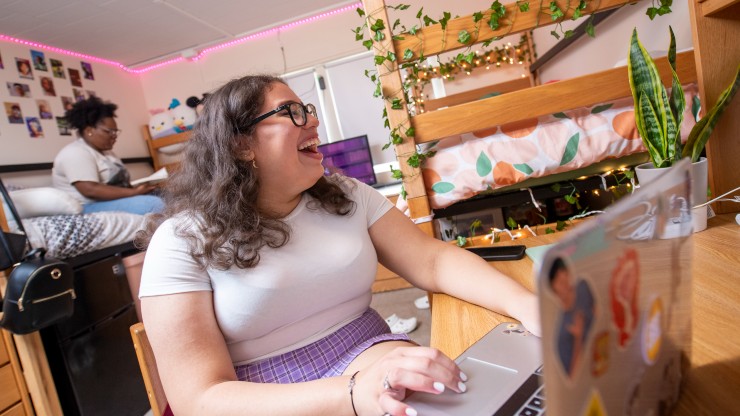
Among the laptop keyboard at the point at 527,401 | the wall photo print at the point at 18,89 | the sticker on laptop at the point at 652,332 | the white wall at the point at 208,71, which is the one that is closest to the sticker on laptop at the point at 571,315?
the sticker on laptop at the point at 652,332

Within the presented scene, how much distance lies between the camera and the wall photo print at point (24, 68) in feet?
10.4

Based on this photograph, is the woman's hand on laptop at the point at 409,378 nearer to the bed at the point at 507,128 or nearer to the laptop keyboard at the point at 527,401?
the laptop keyboard at the point at 527,401

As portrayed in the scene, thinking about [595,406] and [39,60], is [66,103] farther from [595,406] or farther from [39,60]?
[595,406]

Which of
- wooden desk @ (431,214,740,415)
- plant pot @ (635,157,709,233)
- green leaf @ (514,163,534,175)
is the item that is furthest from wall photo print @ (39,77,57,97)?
plant pot @ (635,157,709,233)

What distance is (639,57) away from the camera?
3.05 ft

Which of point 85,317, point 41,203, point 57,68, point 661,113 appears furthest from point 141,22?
point 661,113

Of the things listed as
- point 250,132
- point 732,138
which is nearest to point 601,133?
point 732,138

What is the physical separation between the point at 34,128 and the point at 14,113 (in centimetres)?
16

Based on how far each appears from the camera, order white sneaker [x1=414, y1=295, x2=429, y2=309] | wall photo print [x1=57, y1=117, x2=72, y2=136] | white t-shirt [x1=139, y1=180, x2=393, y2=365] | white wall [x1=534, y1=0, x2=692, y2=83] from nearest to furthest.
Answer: white t-shirt [x1=139, y1=180, x2=393, y2=365] < white wall [x1=534, y1=0, x2=692, y2=83] < white sneaker [x1=414, y1=295, x2=429, y2=309] < wall photo print [x1=57, y1=117, x2=72, y2=136]

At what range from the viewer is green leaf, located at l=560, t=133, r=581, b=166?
1309 mm

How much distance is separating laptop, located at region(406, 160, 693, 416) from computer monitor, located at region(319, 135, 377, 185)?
144 inches

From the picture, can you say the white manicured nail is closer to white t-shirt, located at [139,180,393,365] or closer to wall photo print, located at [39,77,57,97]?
white t-shirt, located at [139,180,393,365]

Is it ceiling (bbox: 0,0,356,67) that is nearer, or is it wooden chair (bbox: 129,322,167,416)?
wooden chair (bbox: 129,322,167,416)

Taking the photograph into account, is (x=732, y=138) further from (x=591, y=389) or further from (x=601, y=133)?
(x=591, y=389)
